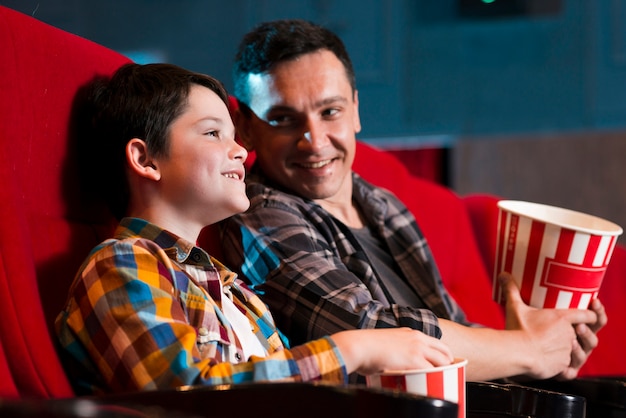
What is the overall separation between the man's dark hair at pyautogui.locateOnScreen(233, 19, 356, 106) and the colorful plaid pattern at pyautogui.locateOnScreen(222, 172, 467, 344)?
0.64 ft

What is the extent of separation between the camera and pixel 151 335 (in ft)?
3.12

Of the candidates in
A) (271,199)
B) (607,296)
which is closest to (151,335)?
(271,199)

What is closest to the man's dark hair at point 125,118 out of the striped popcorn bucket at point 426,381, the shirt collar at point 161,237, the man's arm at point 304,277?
the shirt collar at point 161,237

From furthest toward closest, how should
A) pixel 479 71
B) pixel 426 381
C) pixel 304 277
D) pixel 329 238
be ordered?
pixel 479 71 < pixel 329 238 < pixel 304 277 < pixel 426 381

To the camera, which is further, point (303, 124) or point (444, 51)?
point (444, 51)

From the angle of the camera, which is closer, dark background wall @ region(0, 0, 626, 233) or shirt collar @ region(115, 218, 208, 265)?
shirt collar @ region(115, 218, 208, 265)

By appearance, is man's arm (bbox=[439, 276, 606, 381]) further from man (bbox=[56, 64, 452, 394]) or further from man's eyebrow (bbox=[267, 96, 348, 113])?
man's eyebrow (bbox=[267, 96, 348, 113])

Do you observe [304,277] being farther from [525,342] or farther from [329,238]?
[525,342]

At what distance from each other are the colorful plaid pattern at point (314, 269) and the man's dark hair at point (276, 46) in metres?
0.20

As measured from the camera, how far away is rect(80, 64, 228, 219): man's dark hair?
1223mm

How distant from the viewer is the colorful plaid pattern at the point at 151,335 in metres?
0.95

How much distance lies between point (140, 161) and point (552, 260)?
695 millimetres

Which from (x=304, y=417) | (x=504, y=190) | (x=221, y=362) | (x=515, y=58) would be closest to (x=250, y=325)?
(x=221, y=362)

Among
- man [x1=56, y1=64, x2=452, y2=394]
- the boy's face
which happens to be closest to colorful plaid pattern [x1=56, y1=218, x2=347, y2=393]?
man [x1=56, y1=64, x2=452, y2=394]
